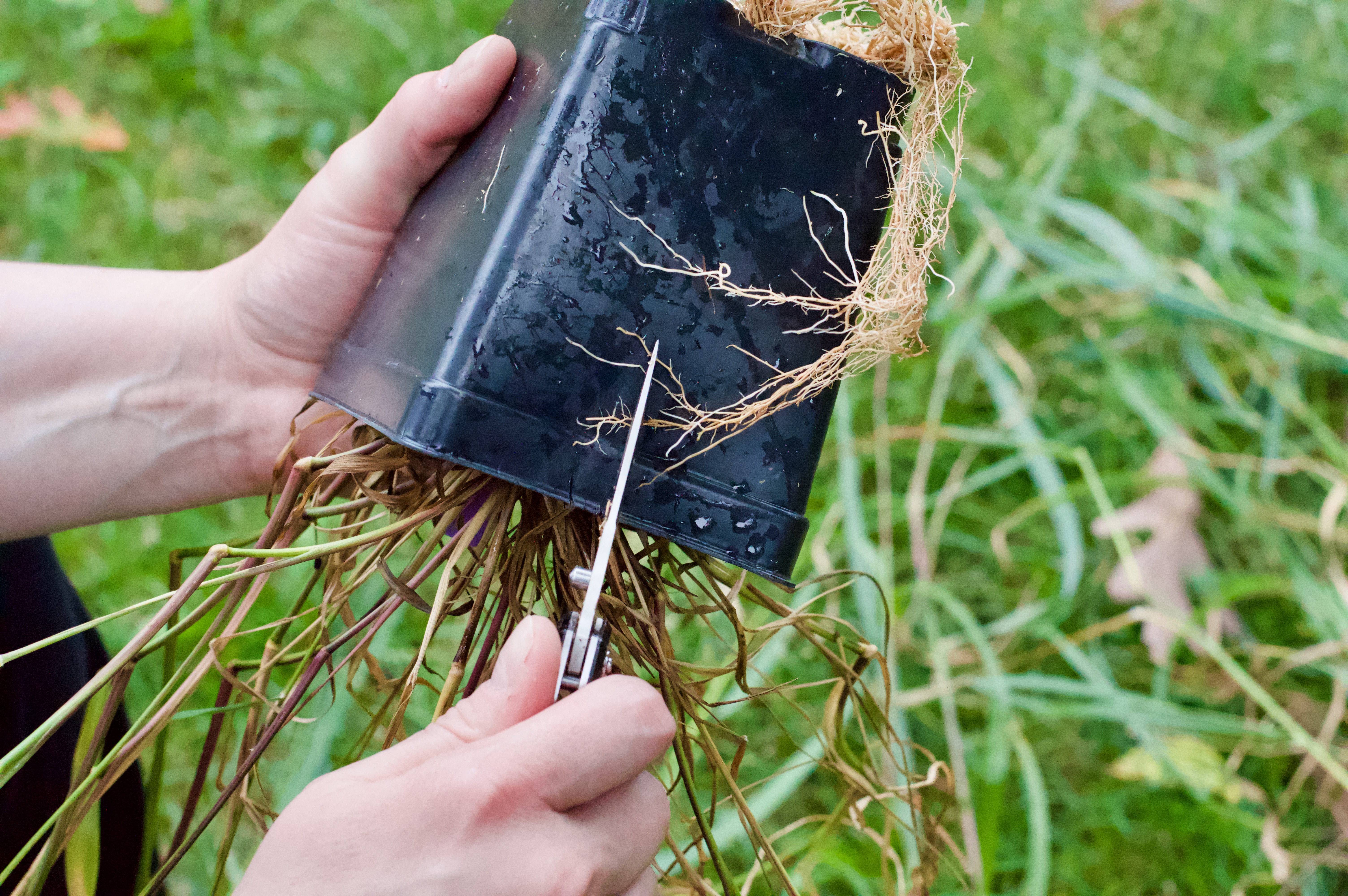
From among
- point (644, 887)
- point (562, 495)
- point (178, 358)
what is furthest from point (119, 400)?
point (644, 887)

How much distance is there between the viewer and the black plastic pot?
49 cm

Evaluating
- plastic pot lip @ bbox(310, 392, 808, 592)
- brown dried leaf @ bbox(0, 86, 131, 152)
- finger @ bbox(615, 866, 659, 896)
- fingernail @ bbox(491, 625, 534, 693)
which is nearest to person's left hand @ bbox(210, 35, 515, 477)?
plastic pot lip @ bbox(310, 392, 808, 592)

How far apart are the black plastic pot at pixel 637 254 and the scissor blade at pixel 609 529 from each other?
11mm

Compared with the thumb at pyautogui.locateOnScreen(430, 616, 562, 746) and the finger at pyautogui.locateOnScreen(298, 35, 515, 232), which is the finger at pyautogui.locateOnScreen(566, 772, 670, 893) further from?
the finger at pyautogui.locateOnScreen(298, 35, 515, 232)

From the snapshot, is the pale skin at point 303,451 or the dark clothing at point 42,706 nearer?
the pale skin at point 303,451

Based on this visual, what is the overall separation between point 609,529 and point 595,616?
0.23ft

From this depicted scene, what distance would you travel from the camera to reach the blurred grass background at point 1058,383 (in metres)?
1.03

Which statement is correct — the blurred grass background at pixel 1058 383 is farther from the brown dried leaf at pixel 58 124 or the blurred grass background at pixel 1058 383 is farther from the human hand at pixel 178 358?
the human hand at pixel 178 358

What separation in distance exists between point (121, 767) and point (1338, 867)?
4.02 feet

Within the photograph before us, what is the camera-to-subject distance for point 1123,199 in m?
1.49

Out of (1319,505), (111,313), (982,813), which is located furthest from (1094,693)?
(111,313)

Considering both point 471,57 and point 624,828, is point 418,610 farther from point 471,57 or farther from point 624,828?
point 471,57

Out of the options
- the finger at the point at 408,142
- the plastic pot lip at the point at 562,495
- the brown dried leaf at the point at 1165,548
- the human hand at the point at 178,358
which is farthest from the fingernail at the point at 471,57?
the brown dried leaf at the point at 1165,548

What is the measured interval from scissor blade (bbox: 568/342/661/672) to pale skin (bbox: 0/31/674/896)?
0.03m
